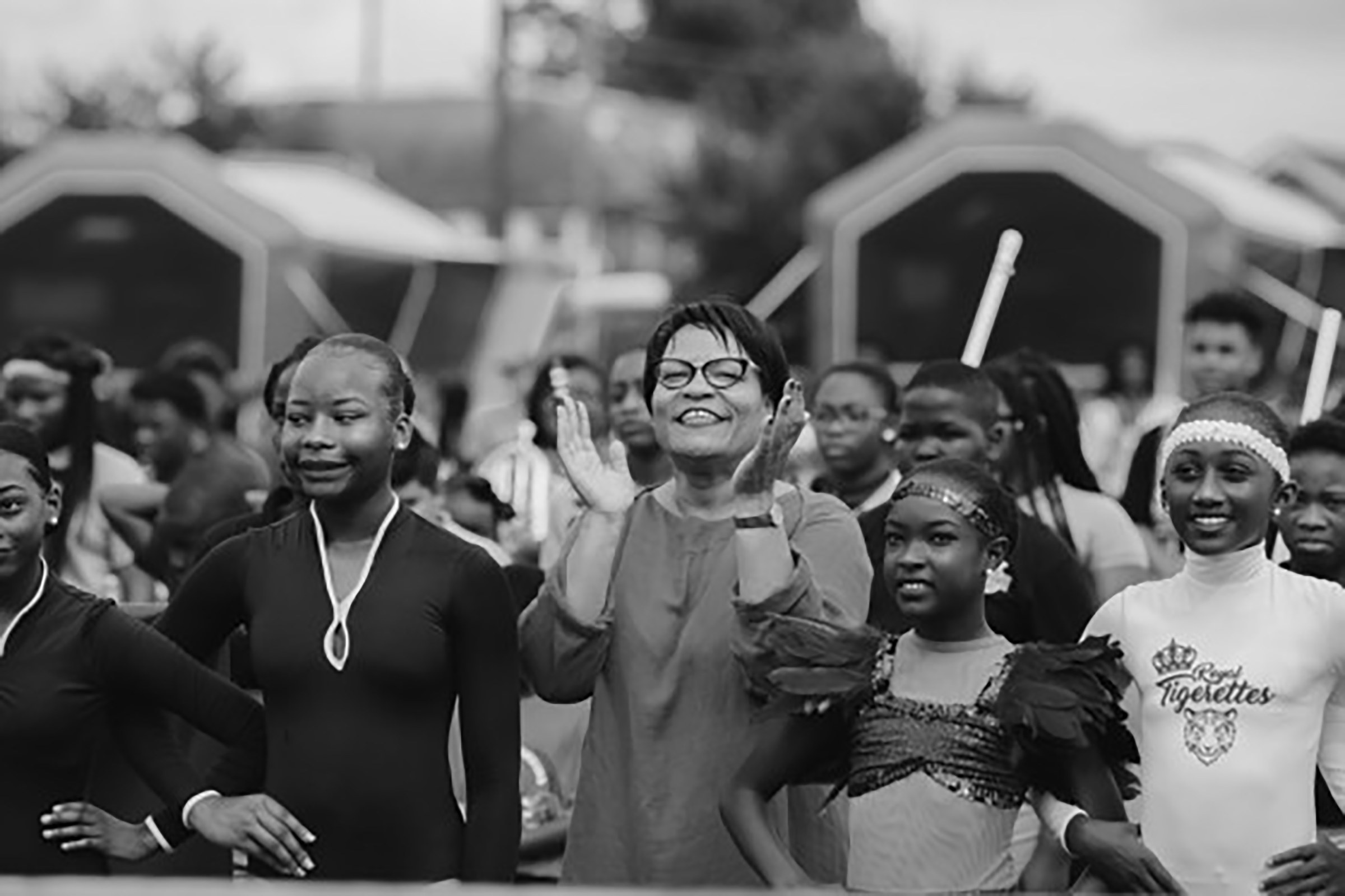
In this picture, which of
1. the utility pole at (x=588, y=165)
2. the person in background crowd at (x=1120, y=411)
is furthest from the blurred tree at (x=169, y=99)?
the person in background crowd at (x=1120, y=411)

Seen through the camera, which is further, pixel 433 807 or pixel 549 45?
pixel 549 45

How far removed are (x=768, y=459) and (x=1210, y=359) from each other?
481 cm

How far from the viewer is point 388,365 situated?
5.40m

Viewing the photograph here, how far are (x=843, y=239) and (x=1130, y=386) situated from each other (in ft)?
16.4

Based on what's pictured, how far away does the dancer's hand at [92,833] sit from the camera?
5.42 metres

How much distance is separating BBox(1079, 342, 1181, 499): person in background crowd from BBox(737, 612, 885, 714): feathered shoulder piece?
8.32 meters

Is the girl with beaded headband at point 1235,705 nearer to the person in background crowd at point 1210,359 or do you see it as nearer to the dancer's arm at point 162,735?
the dancer's arm at point 162,735

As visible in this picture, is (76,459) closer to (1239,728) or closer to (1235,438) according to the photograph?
(1235,438)

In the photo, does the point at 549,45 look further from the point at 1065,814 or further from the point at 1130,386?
the point at 1065,814

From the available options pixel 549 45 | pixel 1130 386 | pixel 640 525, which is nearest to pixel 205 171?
pixel 1130 386

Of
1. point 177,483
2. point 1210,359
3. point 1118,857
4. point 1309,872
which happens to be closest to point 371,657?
point 1118,857

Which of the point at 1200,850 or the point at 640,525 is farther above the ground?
the point at 640,525

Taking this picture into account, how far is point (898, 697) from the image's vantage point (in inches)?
210

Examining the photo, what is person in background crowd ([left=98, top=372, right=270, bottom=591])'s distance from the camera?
28.8ft
